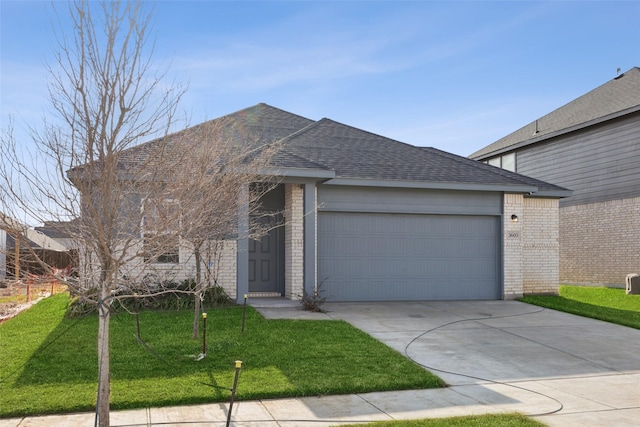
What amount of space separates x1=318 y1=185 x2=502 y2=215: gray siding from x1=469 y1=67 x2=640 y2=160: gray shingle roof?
6.60 meters

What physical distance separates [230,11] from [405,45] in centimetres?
572

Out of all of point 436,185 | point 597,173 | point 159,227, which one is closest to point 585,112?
point 597,173

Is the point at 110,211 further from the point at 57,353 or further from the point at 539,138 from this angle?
the point at 539,138

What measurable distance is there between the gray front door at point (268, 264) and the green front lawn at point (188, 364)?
12.3 feet

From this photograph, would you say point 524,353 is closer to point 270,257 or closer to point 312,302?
point 312,302

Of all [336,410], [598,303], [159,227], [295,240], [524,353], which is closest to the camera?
[159,227]

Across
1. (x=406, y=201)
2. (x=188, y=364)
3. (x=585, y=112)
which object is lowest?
(x=188, y=364)

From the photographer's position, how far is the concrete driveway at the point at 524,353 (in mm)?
6605

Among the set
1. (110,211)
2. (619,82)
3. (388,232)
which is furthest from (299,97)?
(619,82)

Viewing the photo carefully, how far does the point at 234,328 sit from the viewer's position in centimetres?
1041

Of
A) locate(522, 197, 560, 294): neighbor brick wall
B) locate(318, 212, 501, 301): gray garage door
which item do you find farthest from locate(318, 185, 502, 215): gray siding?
locate(522, 197, 560, 294): neighbor brick wall

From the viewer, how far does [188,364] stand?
7.93 m

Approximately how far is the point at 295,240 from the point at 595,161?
11995 millimetres

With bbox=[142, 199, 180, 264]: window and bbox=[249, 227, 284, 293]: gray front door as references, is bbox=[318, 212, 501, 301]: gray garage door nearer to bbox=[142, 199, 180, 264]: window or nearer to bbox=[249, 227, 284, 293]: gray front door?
bbox=[249, 227, 284, 293]: gray front door
